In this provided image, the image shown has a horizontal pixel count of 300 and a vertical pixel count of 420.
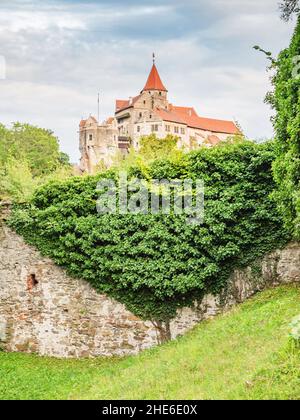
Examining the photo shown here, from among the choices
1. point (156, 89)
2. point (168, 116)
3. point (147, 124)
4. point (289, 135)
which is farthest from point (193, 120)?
point (289, 135)

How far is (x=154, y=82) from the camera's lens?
85.8 metres

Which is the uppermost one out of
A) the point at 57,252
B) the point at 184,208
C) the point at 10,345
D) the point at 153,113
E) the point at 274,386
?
the point at 153,113

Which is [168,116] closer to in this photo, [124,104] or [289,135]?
[124,104]

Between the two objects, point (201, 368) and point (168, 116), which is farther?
point (168, 116)

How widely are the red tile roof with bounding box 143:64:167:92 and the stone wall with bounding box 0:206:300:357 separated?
2883 inches

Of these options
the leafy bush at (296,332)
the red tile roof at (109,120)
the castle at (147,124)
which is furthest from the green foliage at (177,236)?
the red tile roof at (109,120)

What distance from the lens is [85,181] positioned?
14.3m

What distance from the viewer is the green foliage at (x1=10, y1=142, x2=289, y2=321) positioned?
13266mm

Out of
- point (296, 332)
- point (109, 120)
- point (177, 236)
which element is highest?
point (109, 120)

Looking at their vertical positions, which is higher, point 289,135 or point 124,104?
point 124,104

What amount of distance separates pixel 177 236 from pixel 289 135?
3659 mm
